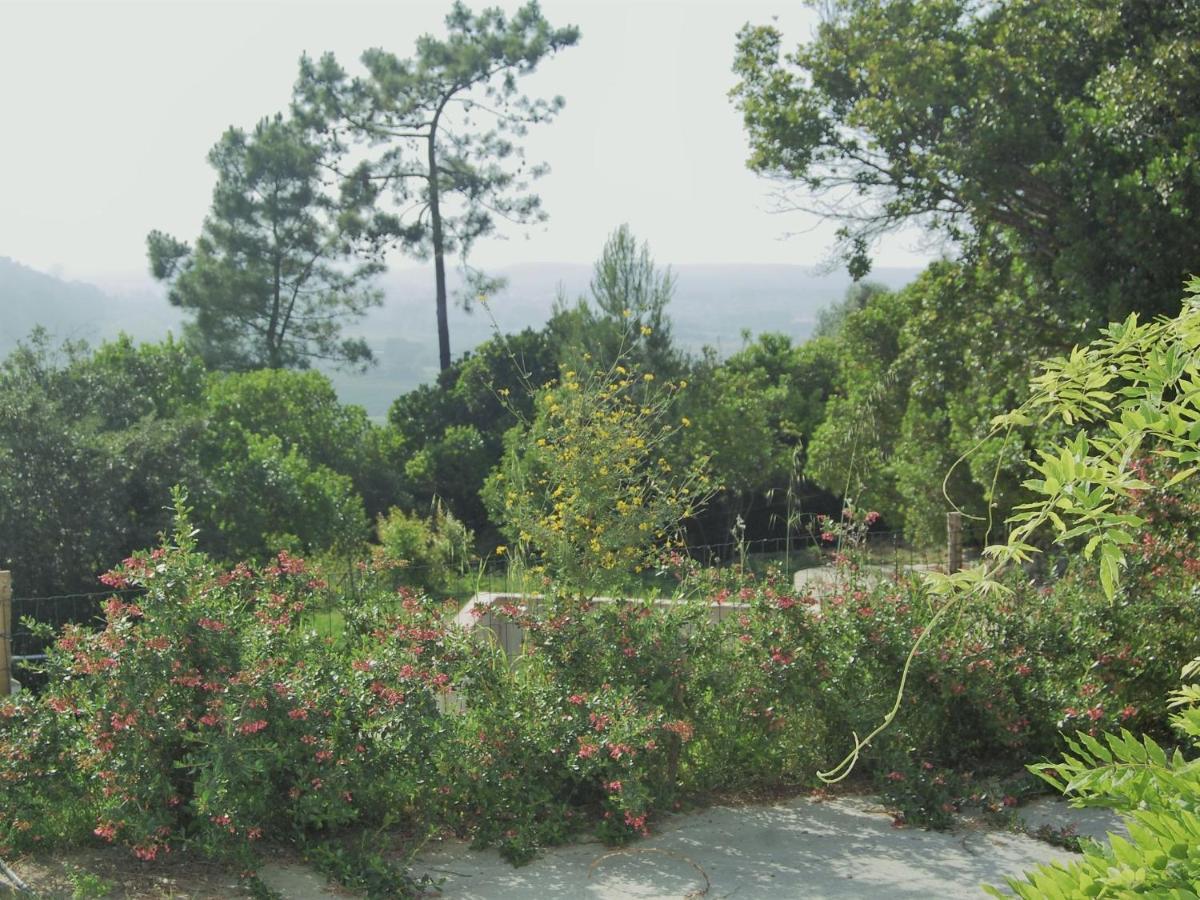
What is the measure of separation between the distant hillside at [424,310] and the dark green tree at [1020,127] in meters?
1.95

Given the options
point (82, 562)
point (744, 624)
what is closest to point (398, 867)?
point (744, 624)

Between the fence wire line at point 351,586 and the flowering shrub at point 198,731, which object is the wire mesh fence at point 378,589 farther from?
the flowering shrub at point 198,731

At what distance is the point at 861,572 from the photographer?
18.8 ft

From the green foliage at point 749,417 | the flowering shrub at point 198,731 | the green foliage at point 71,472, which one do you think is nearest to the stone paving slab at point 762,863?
the flowering shrub at point 198,731

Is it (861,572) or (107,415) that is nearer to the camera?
(861,572)

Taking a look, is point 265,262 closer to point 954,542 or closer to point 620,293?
point 620,293

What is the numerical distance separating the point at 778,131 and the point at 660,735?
9.86 m

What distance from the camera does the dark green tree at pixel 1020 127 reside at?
9281 mm

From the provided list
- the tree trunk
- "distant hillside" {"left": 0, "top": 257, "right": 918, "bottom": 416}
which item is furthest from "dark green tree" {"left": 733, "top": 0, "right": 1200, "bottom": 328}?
the tree trunk

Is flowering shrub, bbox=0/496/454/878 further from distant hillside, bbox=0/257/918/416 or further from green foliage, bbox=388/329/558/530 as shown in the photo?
green foliage, bbox=388/329/558/530

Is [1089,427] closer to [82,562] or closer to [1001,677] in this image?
[1001,677]

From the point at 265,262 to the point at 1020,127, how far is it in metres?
25.2

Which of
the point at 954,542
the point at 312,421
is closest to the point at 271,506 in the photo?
the point at 312,421

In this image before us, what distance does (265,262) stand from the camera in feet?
105
